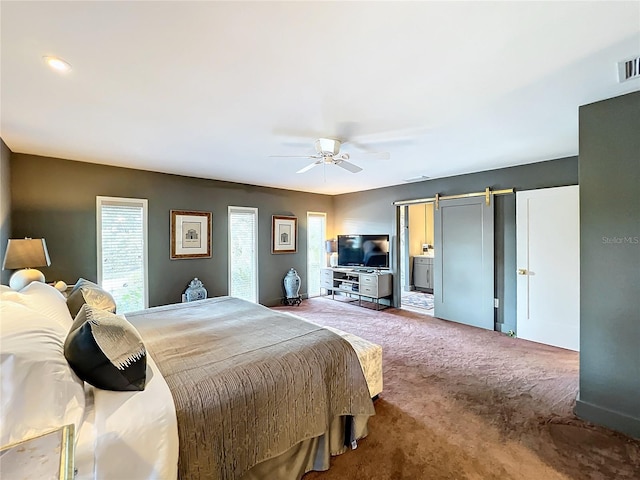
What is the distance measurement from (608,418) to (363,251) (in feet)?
14.0

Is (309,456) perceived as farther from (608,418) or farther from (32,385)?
(608,418)

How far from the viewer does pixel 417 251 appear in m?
7.89

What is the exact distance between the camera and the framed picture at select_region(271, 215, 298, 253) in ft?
19.9

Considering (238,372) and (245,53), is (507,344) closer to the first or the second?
(238,372)

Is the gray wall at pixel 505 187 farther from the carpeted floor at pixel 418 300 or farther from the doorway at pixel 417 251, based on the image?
the doorway at pixel 417 251

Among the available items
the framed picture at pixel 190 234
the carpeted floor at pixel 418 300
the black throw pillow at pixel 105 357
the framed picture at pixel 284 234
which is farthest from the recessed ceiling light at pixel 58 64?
the carpeted floor at pixel 418 300

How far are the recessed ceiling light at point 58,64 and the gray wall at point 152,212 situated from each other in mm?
2729

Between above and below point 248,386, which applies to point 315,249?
above

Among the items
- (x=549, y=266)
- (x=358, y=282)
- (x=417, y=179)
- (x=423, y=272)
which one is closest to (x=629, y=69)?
(x=549, y=266)

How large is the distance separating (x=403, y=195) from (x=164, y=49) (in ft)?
15.9

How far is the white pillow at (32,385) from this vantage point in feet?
3.25

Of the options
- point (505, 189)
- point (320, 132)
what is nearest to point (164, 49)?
point (320, 132)

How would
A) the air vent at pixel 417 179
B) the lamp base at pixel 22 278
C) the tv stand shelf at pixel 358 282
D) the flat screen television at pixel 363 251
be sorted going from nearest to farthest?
the lamp base at pixel 22 278 → the air vent at pixel 417 179 → the tv stand shelf at pixel 358 282 → the flat screen television at pixel 363 251

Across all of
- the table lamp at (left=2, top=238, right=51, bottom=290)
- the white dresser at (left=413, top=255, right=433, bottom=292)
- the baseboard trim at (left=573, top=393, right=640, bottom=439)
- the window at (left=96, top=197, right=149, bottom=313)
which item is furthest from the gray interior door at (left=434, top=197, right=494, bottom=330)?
the table lamp at (left=2, top=238, right=51, bottom=290)
